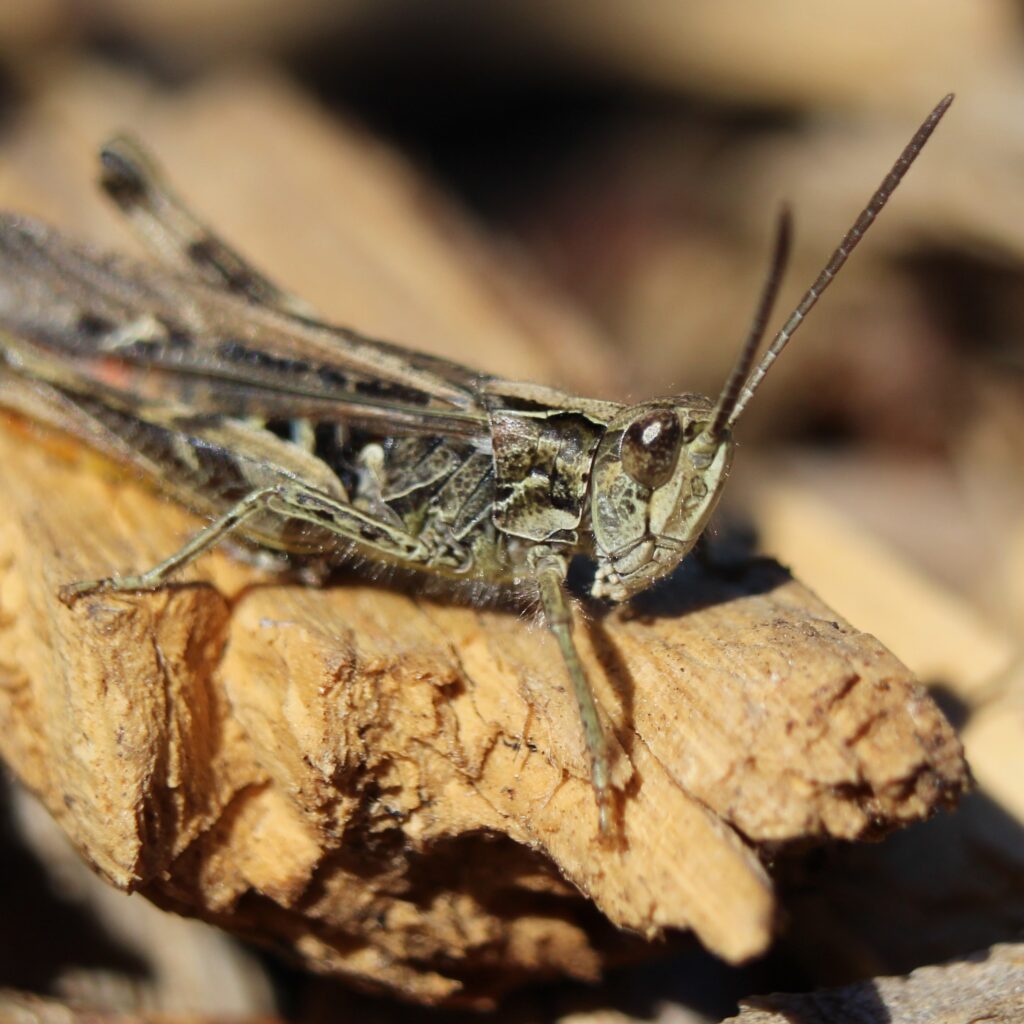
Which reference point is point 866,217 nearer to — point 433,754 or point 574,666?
point 574,666

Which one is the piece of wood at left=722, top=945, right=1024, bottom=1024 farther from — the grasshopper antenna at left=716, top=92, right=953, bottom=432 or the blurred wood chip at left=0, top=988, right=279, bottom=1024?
the blurred wood chip at left=0, top=988, right=279, bottom=1024

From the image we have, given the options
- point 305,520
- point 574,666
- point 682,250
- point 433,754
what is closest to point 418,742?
point 433,754

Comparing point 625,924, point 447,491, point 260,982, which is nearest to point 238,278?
point 447,491

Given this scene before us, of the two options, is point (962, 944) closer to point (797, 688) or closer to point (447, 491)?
point (797, 688)

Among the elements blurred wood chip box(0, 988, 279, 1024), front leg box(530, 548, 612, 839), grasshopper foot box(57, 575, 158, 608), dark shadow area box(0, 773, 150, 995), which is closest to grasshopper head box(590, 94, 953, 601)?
front leg box(530, 548, 612, 839)

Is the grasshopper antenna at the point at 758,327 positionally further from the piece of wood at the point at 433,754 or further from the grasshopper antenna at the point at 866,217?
the piece of wood at the point at 433,754

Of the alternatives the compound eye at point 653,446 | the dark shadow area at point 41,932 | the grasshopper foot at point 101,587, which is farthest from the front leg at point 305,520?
the dark shadow area at point 41,932
